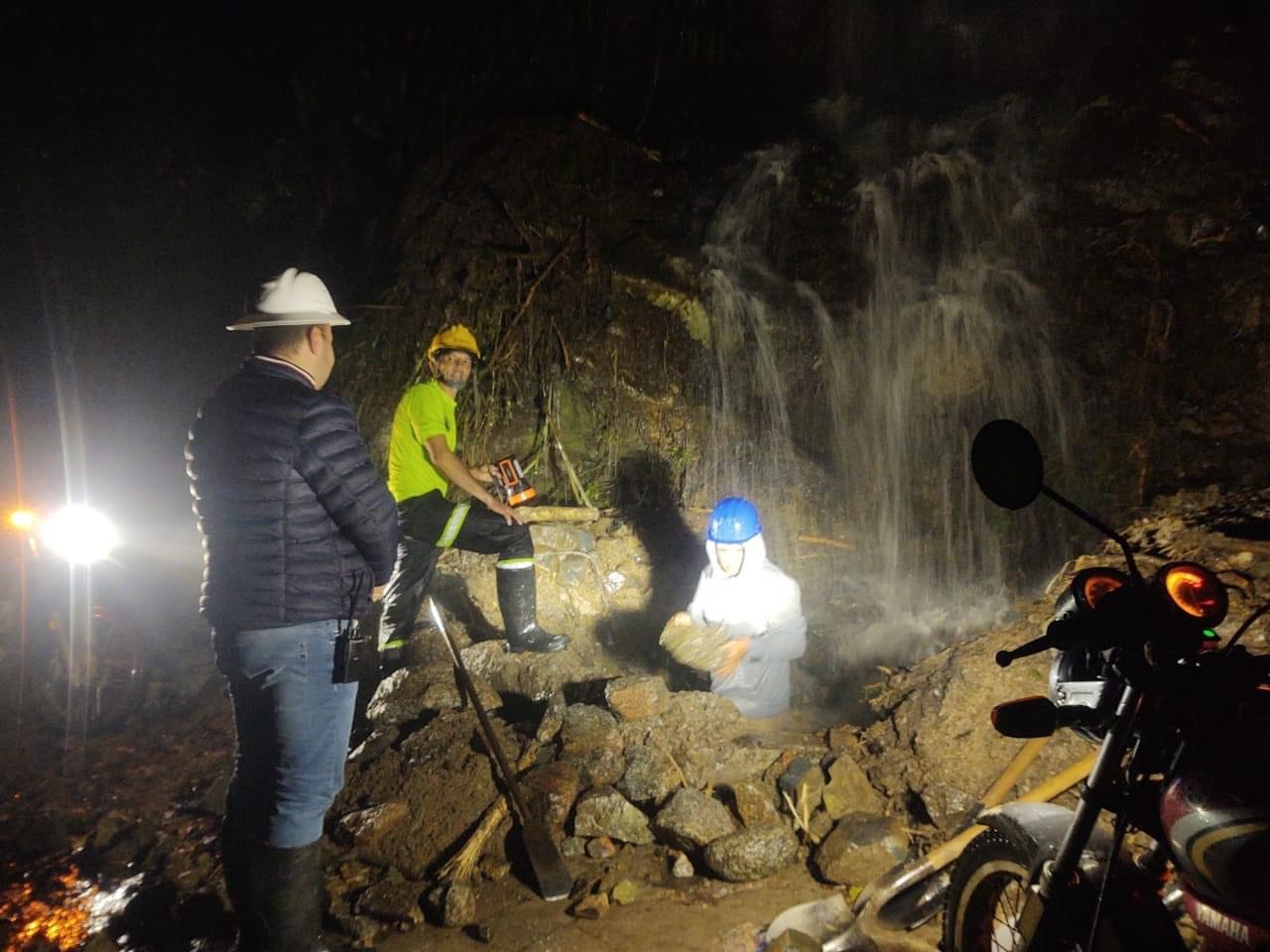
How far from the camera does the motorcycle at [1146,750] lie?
1392 mm

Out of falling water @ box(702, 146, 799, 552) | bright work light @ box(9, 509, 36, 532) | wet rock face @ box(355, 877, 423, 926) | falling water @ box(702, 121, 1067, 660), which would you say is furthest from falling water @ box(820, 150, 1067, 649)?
bright work light @ box(9, 509, 36, 532)

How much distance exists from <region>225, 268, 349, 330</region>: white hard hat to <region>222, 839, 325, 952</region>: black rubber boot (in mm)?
2142

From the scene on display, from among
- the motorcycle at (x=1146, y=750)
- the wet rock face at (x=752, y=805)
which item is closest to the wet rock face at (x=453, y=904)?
the wet rock face at (x=752, y=805)

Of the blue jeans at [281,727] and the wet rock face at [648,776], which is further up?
the blue jeans at [281,727]

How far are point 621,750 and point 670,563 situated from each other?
3.42 meters

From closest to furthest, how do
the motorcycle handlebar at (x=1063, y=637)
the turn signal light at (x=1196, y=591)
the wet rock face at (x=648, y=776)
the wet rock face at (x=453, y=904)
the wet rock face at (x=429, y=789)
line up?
the turn signal light at (x=1196, y=591) → the motorcycle handlebar at (x=1063, y=637) → the wet rock face at (x=453, y=904) → the wet rock face at (x=429, y=789) → the wet rock face at (x=648, y=776)

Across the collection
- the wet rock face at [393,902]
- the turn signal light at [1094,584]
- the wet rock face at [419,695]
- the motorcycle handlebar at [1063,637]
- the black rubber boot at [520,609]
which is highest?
the turn signal light at [1094,584]

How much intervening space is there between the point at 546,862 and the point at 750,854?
1042 millimetres

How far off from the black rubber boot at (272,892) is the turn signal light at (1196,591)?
315cm

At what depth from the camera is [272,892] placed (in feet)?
8.59

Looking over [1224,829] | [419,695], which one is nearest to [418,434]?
[419,695]

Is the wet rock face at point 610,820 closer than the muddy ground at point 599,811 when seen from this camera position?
No

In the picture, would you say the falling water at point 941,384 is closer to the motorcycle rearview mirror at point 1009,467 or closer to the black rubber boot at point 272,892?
the motorcycle rearview mirror at point 1009,467

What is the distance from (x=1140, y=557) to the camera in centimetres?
402
